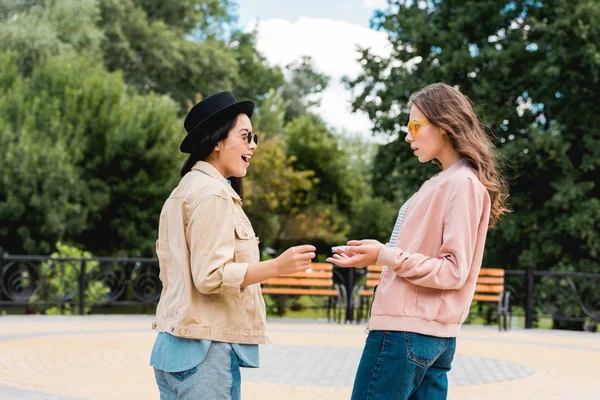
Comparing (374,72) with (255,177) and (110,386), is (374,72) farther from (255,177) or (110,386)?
(110,386)

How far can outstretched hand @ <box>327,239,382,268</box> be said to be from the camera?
10.1ft

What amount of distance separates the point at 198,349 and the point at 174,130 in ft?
78.3

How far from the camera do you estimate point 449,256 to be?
3.08 metres

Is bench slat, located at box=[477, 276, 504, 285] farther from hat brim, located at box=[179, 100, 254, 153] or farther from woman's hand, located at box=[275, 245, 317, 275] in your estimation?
woman's hand, located at box=[275, 245, 317, 275]

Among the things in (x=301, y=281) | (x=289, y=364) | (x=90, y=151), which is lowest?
(x=289, y=364)

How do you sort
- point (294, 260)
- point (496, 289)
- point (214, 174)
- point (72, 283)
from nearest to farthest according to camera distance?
point (294, 260) < point (214, 174) < point (496, 289) < point (72, 283)

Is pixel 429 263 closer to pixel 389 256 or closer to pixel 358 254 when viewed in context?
pixel 389 256

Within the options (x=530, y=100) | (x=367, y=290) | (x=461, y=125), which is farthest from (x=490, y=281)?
(x=461, y=125)

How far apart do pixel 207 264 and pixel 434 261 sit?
0.82 metres

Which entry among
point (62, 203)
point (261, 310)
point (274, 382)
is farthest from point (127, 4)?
point (261, 310)

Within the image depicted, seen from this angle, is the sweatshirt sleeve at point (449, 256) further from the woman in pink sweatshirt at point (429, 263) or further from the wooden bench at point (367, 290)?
the wooden bench at point (367, 290)

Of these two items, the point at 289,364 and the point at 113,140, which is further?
the point at 113,140

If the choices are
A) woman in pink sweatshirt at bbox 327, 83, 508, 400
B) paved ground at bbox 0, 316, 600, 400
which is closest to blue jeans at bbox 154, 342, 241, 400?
woman in pink sweatshirt at bbox 327, 83, 508, 400

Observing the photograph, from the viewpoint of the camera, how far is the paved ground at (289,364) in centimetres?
783
